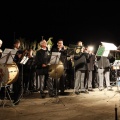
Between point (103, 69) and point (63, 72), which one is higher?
point (103, 69)

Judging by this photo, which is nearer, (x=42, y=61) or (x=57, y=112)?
(x=57, y=112)

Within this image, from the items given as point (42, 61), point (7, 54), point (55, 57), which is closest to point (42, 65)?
point (42, 61)

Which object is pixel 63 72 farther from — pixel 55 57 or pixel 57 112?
pixel 57 112

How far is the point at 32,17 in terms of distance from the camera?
33.6 metres

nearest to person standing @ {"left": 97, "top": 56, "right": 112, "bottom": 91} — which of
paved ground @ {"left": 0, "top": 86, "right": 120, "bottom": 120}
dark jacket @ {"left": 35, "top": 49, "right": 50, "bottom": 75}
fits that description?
dark jacket @ {"left": 35, "top": 49, "right": 50, "bottom": 75}

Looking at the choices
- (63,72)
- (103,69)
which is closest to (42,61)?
(63,72)

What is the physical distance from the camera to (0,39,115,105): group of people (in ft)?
27.2

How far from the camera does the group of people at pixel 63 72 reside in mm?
8297

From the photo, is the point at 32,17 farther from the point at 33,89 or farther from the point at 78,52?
the point at 78,52

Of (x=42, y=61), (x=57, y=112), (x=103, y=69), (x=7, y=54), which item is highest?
(x=7, y=54)

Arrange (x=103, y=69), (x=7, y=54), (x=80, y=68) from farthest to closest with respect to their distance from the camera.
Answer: (x=103, y=69), (x=80, y=68), (x=7, y=54)

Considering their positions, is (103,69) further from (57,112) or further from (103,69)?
(57,112)

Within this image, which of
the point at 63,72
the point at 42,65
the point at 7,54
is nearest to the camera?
the point at 7,54

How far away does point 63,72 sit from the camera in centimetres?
987
